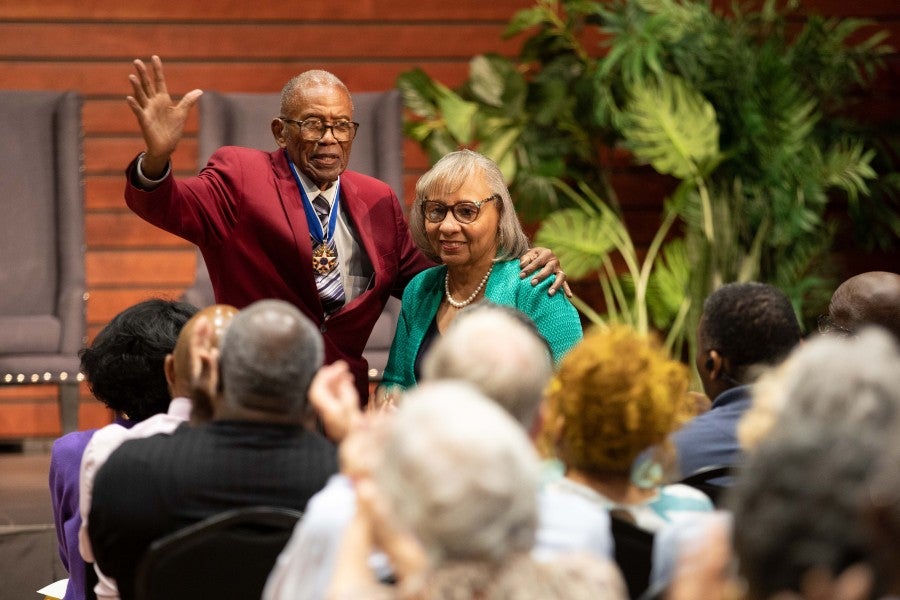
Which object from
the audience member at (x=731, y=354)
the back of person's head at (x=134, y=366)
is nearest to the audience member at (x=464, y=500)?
the audience member at (x=731, y=354)

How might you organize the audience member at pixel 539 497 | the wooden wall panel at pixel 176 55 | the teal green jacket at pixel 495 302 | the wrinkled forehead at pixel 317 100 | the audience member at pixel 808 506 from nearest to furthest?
the audience member at pixel 808 506 → the audience member at pixel 539 497 → the teal green jacket at pixel 495 302 → the wrinkled forehead at pixel 317 100 → the wooden wall panel at pixel 176 55

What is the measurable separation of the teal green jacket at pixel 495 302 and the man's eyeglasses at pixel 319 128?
402 millimetres

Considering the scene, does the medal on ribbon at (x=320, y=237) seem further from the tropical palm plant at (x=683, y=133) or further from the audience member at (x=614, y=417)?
the tropical palm plant at (x=683, y=133)

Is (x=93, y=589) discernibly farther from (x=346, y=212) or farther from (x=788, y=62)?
(x=788, y=62)

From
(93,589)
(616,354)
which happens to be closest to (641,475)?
(616,354)

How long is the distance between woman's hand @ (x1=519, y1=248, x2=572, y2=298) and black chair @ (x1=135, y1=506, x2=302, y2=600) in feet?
4.24

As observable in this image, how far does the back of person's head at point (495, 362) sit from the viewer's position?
1.53 meters

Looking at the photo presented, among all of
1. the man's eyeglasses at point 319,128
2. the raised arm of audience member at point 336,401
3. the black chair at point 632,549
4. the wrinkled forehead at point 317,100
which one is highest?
the wrinkled forehead at point 317,100

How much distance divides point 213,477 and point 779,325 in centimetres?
103

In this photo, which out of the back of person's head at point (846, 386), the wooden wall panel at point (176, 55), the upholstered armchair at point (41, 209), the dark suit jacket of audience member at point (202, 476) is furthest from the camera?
the wooden wall panel at point (176, 55)

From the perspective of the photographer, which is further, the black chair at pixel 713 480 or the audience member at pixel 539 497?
the black chair at pixel 713 480

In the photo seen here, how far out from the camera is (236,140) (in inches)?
187

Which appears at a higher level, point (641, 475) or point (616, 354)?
point (616, 354)

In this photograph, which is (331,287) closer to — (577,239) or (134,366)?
(134,366)
